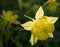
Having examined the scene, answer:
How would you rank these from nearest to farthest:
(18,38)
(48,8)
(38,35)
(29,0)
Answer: (38,35) < (18,38) < (48,8) < (29,0)

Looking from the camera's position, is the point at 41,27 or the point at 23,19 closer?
the point at 41,27

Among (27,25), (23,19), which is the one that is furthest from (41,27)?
(23,19)

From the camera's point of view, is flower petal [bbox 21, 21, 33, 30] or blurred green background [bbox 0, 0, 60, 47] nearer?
flower petal [bbox 21, 21, 33, 30]

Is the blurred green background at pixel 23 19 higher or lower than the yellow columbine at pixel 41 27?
lower

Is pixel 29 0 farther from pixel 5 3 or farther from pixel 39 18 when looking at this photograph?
pixel 39 18

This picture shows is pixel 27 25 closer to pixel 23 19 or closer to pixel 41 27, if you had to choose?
pixel 41 27

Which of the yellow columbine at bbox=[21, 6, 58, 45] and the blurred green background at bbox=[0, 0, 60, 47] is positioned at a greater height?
the yellow columbine at bbox=[21, 6, 58, 45]

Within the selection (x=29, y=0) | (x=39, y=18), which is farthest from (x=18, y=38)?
(x=29, y=0)

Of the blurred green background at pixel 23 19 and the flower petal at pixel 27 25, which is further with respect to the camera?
the blurred green background at pixel 23 19
